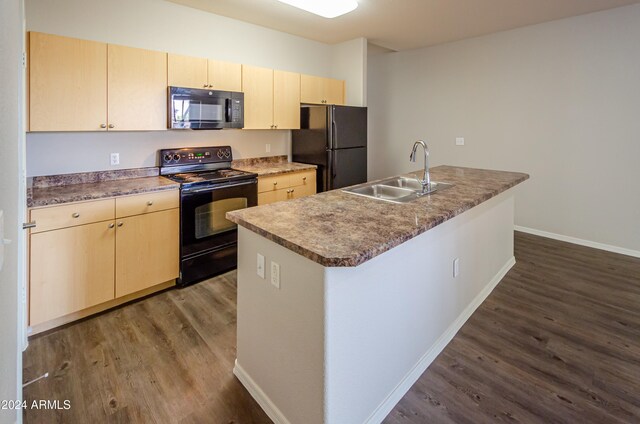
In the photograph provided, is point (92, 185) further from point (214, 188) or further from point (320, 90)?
point (320, 90)

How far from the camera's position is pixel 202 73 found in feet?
11.1

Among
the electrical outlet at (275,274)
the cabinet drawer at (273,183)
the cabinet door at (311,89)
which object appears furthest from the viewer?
the cabinet door at (311,89)

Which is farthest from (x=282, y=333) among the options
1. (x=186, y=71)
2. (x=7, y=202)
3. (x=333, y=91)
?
(x=333, y=91)

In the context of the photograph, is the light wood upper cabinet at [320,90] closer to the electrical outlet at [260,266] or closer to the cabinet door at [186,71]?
the cabinet door at [186,71]

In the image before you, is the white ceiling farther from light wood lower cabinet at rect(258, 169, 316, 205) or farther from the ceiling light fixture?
light wood lower cabinet at rect(258, 169, 316, 205)

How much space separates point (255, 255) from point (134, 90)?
2.07 meters

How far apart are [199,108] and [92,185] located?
3.73 feet

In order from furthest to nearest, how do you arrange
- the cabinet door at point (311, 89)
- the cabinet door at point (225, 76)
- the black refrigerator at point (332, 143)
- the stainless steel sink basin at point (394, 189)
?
1. the cabinet door at point (311, 89)
2. the black refrigerator at point (332, 143)
3. the cabinet door at point (225, 76)
4. the stainless steel sink basin at point (394, 189)

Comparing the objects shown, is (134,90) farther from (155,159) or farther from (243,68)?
(243,68)

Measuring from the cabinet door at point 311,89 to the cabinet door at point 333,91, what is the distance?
0.10 metres

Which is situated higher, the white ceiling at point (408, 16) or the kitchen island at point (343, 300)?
the white ceiling at point (408, 16)

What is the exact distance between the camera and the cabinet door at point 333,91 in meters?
4.68

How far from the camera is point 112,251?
2.65 metres

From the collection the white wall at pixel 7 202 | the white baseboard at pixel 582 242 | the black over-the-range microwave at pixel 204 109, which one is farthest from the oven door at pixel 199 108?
the white baseboard at pixel 582 242
